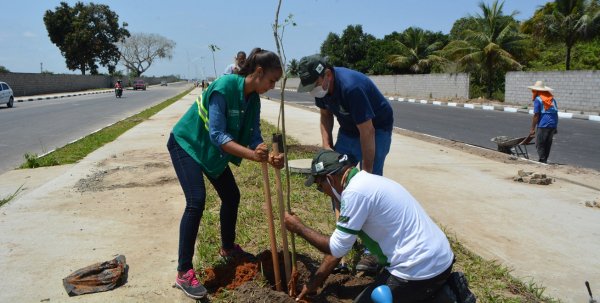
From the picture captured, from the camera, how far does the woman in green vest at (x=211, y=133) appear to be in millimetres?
2734

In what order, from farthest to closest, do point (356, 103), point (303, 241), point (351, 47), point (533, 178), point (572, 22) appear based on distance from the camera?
1. point (351, 47)
2. point (572, 22)
3. point (533, 178)
4. point (303, 241)
5. point (356, 103)

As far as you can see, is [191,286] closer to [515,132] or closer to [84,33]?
[515,132]

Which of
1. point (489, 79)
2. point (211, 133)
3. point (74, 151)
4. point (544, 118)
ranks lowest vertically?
point (74, 151)

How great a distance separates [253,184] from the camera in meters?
6.01

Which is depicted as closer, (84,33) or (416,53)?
(416,53)

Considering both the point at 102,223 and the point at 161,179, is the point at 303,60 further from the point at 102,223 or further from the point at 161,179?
the point at 161,179

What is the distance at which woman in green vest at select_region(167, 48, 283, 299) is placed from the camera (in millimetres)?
2734

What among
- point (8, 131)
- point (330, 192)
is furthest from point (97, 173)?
point (8, 131)

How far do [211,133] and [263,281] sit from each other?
3.54 ft

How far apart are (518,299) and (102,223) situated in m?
3.53

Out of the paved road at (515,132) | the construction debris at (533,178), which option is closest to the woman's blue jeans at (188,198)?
the construction debris at (533,178)

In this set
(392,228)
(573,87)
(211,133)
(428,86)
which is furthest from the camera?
(428,86)

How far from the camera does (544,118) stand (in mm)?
7594

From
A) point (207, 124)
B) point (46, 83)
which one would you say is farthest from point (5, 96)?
point (207, 124)
